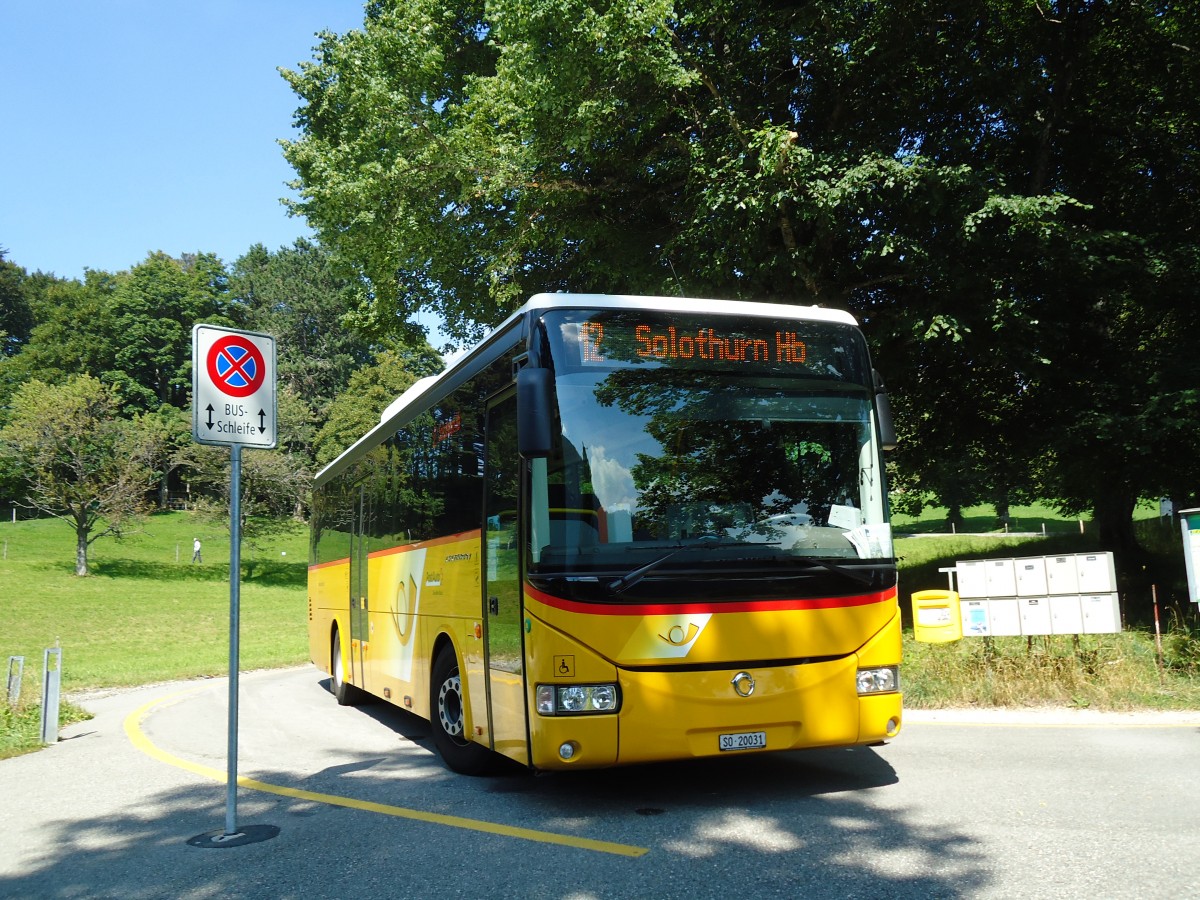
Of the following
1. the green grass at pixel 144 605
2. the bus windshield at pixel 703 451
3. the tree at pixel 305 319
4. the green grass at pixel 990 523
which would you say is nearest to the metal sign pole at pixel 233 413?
the bus windshield at pixel 703 451

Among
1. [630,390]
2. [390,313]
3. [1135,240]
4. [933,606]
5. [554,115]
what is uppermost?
[554,115]

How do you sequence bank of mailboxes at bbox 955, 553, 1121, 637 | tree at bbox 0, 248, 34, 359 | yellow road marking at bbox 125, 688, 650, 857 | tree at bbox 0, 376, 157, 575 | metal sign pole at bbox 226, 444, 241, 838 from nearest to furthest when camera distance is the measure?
yellow road marking at bbox 125, 688, 650, 857 < metal sign pole at bbox 226, 444, 241, 838 < bank of mailboxes at bbox 955, 553, 1121, 637 < tree at bbox 0, 376, 157, 575 < tree at bbox 0, 248, 34, 359

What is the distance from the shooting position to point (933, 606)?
34.1ft

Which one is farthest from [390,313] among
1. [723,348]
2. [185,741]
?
[723,348]

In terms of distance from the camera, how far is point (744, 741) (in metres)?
6.34

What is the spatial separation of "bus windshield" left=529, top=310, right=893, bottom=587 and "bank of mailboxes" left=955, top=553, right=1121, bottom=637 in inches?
170

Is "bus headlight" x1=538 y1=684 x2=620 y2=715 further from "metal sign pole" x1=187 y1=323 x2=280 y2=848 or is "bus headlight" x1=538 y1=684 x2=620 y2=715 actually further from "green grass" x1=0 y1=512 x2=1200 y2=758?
"green grass" x1=0 y1=512 x2=1200 y2=758

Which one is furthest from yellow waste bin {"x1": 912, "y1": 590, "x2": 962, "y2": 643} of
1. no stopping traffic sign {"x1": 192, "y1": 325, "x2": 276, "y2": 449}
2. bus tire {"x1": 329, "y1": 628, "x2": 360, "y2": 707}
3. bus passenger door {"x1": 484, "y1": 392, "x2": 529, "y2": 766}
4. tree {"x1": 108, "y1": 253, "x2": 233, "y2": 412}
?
tree {"x1": 108, "y1": 253, "x2": 233, "y2": 412}

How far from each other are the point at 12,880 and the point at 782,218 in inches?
544

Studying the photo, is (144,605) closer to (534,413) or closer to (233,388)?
(233,388)

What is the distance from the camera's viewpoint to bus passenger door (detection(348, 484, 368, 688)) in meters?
11.6

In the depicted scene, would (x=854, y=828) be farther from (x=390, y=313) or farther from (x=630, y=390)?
(x=390, y=313)

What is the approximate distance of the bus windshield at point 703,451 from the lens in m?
6.28

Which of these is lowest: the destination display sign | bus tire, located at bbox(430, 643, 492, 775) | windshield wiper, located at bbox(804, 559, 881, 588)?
bus tire, located at bbox(430, 643, 492, 775)
